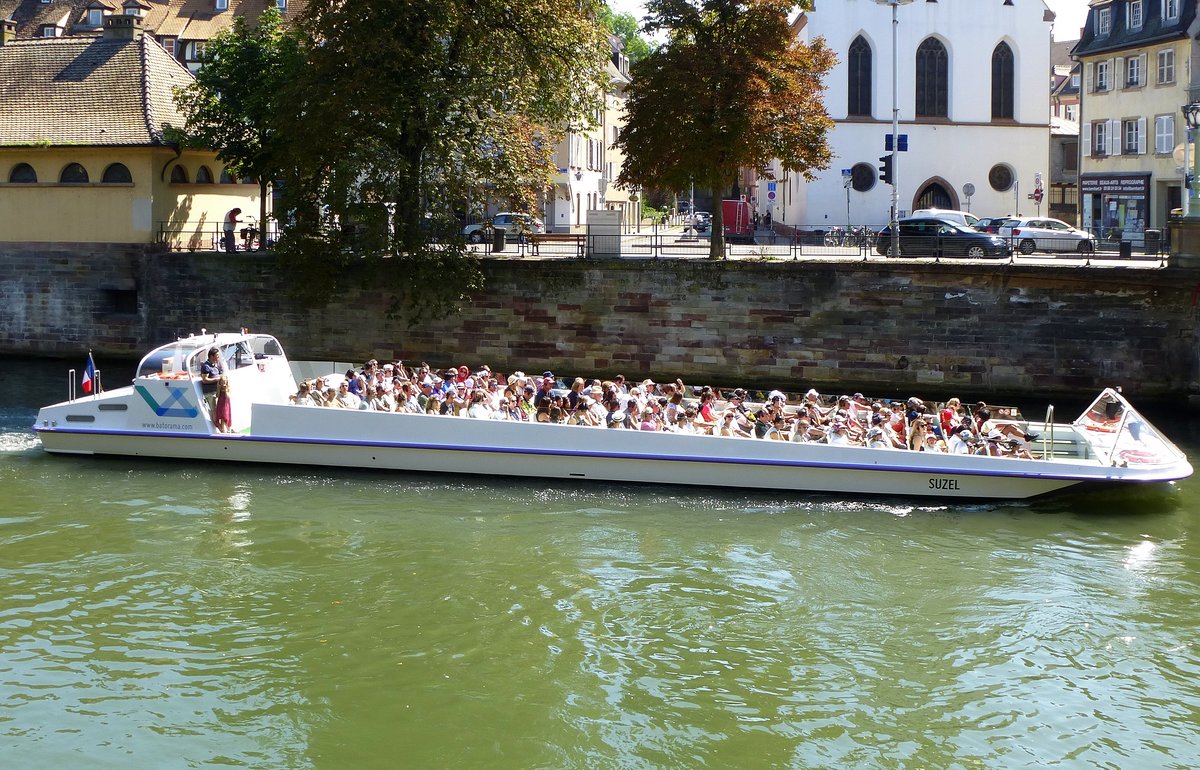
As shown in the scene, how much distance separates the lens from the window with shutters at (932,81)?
4916 centimetres

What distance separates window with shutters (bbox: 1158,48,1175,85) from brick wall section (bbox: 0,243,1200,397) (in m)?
19.5

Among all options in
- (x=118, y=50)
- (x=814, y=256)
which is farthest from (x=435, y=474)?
(x=118, y=50)

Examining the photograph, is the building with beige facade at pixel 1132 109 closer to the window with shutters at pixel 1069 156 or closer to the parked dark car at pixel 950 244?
Result: the parked dark car at pixel 950 244

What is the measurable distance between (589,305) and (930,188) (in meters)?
25.5

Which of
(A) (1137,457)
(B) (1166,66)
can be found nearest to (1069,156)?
(B) (1166,66)

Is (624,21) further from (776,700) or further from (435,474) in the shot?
(776,700)

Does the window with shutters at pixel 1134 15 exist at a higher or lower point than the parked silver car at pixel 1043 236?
higher

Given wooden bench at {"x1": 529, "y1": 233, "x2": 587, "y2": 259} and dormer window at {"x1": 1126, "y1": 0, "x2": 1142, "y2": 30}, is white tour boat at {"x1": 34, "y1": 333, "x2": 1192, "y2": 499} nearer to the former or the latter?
wooden bench at {"x1": 529, "y1": 233, "x2": 587, "y2": 259}

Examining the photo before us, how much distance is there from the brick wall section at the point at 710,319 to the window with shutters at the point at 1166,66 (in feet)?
63.9

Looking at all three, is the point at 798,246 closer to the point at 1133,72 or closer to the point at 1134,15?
the point at 1133,72

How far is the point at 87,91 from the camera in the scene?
31.6 m

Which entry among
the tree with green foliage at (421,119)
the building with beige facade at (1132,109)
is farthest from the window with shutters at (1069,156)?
the tree with green foliage at (421,119)

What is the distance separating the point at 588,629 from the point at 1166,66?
35.7 meters

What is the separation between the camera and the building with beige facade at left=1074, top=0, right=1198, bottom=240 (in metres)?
41.0
